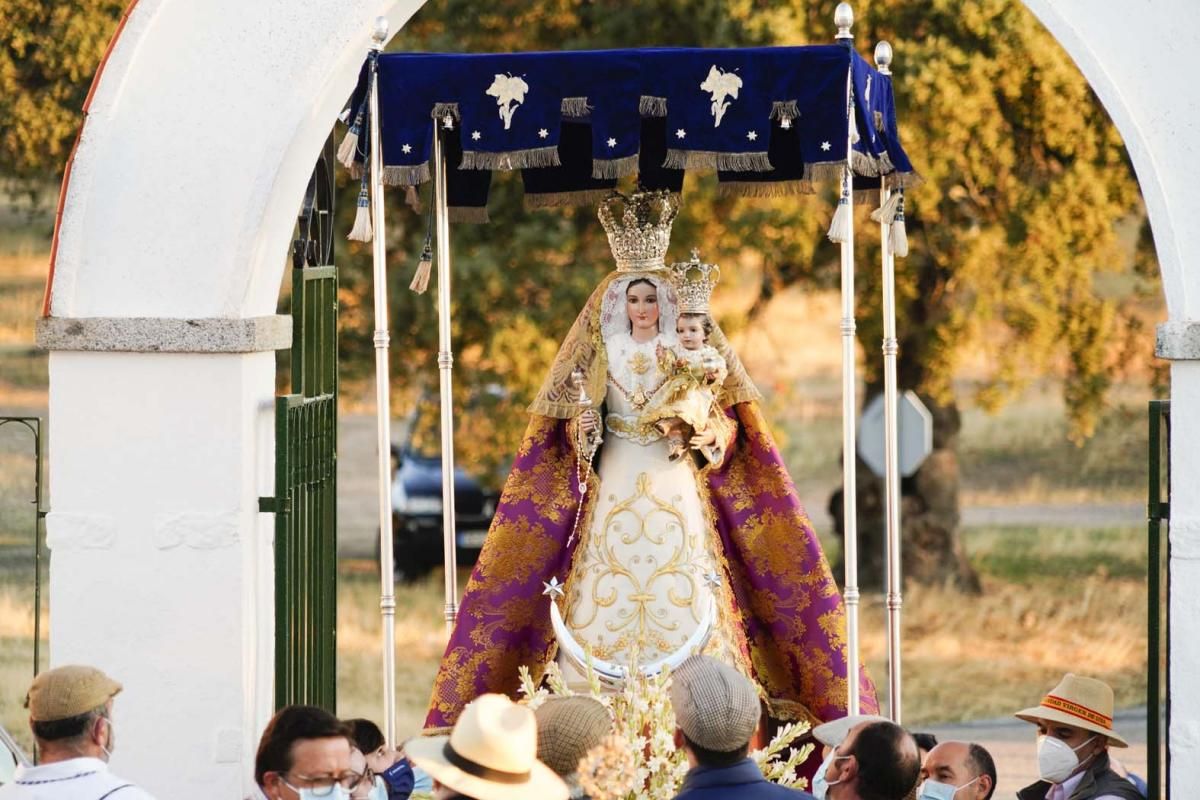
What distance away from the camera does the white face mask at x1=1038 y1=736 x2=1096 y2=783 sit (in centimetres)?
701

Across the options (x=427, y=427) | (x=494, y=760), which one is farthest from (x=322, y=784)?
(x=427, y=427)

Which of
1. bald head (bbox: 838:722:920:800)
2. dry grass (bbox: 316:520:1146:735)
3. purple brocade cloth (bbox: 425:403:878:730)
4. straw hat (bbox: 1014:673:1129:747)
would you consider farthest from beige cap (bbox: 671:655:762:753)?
dry grass (bbox: 316:520:1146:735)

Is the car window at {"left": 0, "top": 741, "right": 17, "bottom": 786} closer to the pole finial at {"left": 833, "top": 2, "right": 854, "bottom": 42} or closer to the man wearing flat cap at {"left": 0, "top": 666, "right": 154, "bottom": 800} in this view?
the man wearing flat cap at {"left": 0, "top": 666, "right": 154, "bottom": 800}

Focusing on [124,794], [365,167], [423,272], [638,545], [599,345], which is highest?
[365,167]

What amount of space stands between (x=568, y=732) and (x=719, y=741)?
0.35 meters

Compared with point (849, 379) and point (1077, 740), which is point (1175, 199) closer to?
point (849, 379)

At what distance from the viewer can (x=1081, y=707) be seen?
276 inches

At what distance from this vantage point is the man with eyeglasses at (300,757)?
5.15 meters

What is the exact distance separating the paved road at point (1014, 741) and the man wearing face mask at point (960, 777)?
17.1 ft

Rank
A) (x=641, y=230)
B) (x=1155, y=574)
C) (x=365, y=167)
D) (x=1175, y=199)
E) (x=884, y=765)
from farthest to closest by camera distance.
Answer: (x=641, y=230)
(x=1155, y=574)
(x=365, y=167)
(x=1175, y=199)
(x=884, y=765)

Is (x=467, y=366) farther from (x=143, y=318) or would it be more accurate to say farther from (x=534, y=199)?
(x=143, y=318)

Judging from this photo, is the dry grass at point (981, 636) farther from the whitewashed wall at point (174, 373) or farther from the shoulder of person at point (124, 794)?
the shoulder of person at point (124, 794)

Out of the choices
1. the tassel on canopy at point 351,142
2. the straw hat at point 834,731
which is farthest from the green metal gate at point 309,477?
the straw hat at point 834,731

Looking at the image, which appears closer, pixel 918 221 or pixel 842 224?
pixel 842 224
